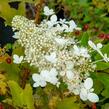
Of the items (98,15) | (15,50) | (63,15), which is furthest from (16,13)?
(63,15)

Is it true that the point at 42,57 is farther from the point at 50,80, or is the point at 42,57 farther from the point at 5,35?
the point at 5,35

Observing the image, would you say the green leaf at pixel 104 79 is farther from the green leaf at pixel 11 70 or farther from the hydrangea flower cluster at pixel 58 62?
the green leaf at pixel 11 70

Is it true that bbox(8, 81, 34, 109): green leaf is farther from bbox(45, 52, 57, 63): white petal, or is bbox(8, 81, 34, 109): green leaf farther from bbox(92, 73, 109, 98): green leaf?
bbox(92, 73, 109, 98): green leaf

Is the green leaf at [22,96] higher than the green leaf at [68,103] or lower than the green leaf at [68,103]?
higher

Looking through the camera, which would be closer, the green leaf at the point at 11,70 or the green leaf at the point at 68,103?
the green leaf at the point at 68,103

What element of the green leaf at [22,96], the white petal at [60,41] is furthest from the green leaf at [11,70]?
the white petal at [60,41]

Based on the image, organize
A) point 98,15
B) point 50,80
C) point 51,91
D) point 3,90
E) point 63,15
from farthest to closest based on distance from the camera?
point 63,15 < point 98,15 < point 3,90 < point 51,91 < point 50,80

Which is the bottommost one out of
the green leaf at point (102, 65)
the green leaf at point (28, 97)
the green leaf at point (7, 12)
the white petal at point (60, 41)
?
the green leaf at point (28, 97)

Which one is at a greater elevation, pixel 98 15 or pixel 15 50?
pixel 98 15

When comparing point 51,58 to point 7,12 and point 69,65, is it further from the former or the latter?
point 7,12

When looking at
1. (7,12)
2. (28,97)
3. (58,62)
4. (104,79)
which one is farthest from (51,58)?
(7,12)

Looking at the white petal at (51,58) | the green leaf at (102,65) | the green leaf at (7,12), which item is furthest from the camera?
the green leaf at (7,12)
